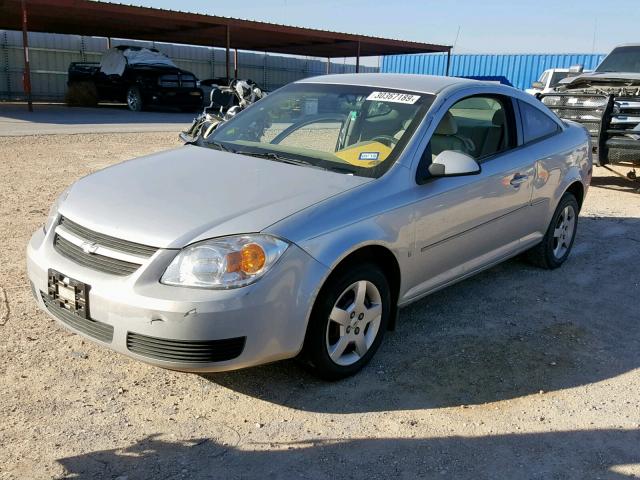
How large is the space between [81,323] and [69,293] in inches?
6.2

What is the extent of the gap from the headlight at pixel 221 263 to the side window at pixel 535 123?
285cm

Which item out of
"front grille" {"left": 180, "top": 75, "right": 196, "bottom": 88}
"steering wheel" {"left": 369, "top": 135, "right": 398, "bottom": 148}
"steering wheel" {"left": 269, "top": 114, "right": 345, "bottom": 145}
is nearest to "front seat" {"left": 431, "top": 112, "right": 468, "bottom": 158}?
"steering wheel" {"left": 369, "top": 135, "right": 398, "bottom": 148}

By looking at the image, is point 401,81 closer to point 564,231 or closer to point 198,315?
point 564,231

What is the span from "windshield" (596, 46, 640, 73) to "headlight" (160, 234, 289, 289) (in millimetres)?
10054

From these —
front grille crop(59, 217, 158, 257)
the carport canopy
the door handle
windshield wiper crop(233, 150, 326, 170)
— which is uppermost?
the carport canopy

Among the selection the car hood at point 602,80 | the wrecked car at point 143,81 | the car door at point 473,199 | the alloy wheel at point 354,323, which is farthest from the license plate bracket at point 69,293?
the wrecked car at point 143,81

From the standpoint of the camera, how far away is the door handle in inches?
178

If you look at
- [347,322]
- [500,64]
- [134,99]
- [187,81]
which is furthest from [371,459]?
[500,64]

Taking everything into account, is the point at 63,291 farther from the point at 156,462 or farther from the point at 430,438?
the point at 430,438

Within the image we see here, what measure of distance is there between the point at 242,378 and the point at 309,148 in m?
1.52

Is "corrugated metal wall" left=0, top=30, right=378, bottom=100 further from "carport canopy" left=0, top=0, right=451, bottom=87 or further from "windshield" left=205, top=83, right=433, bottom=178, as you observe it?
"windshield" left=205, top=83, right=433, bottom=178

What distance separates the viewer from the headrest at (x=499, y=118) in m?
4.74

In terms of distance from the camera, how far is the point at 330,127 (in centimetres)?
430

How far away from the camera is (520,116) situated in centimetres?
488
